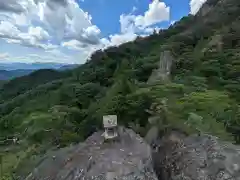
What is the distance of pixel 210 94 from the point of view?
51.8 feet

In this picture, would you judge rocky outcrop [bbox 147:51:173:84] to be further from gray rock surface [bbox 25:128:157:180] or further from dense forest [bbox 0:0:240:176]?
gray rock surface [bbox 25:128:157:180]

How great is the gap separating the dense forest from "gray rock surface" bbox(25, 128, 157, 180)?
6.52 ft

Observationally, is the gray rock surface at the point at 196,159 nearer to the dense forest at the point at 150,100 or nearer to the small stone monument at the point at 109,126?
the dense forest at the point at 150,100

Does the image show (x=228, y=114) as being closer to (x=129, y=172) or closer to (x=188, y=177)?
(x=188, y=177)

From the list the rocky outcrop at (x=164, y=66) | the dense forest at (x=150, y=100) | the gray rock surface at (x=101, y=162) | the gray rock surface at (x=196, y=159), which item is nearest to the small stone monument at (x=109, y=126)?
the gray rock surface at (x=101, y=162)

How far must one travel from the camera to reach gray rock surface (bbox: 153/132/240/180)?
20.4 ft

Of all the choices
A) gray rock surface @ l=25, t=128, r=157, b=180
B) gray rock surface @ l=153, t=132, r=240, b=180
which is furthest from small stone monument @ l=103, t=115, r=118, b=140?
gray rock surface @ l=153, t=132, r=240, b=180

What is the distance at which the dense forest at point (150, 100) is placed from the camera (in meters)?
11.0

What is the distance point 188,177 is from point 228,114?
20.4 feet

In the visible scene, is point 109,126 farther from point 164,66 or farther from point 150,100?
point 164,66

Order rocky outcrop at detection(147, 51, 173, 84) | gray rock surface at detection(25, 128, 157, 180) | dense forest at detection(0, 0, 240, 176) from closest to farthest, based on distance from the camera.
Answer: gray rock surface at detection(25, 128, 157, 180)
dense forest at detection(0, 0, 240, 176)
rocky outcrop at detection(147, 51, 173, 84)

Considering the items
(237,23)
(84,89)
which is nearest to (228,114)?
(84,89)

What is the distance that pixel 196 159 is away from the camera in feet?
21.8

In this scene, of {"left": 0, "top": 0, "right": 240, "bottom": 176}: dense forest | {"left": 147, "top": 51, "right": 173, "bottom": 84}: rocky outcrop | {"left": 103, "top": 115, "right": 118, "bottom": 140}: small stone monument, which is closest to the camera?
{"left": 103, "top": 115, "right": 118, "bottom": 140}: small stone monument
